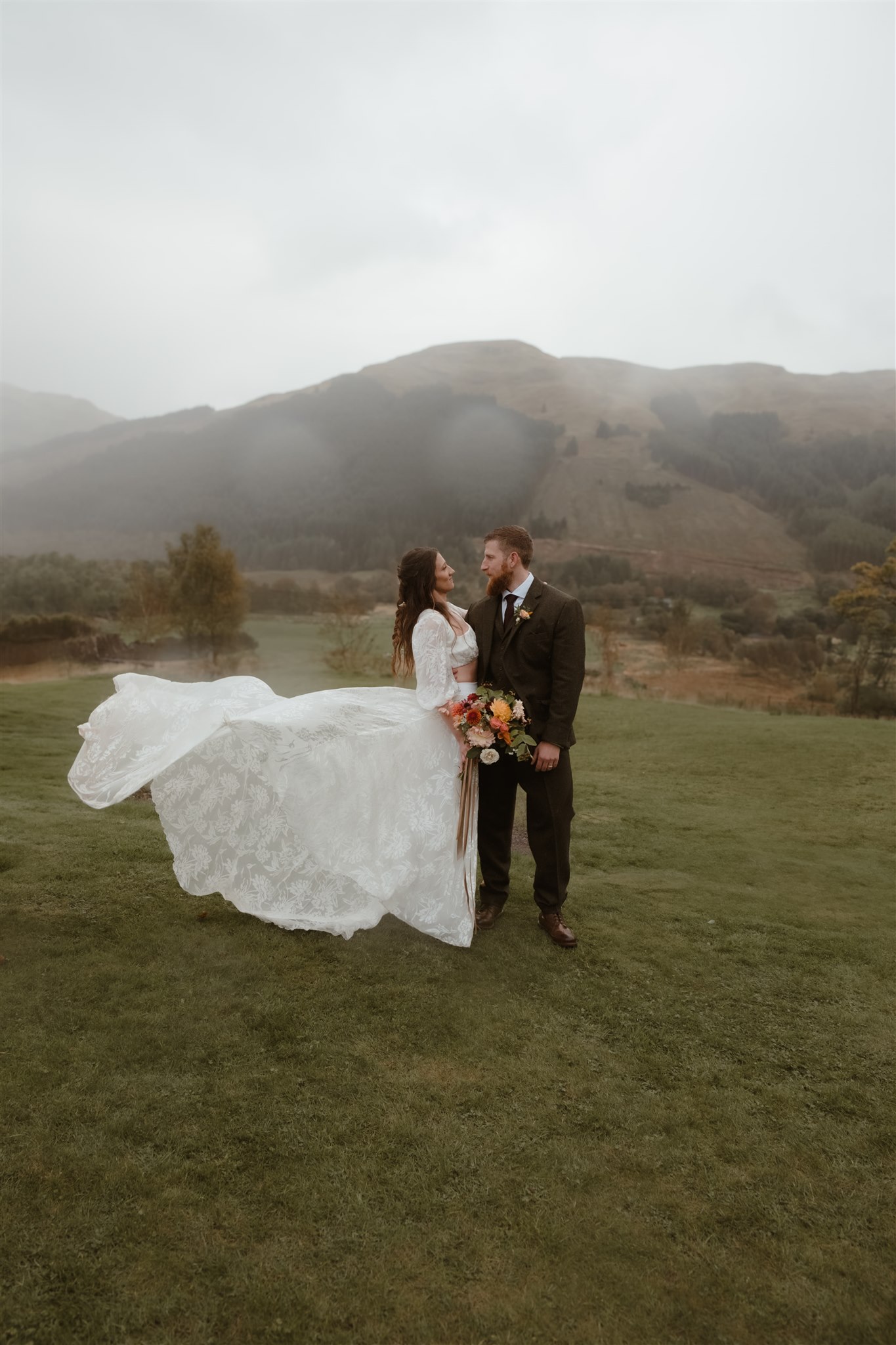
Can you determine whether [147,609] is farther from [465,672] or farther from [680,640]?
[465,672]

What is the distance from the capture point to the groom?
453 centimetres

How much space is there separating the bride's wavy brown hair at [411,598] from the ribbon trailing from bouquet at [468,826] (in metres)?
0.75

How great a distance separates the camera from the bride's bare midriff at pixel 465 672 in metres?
4.70

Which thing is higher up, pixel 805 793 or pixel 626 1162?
pixel 626 1162

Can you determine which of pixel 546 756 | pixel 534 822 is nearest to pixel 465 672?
pixel 546 756

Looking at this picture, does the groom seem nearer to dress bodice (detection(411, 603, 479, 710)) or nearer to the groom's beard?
the groom's beard

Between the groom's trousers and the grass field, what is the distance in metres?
0.35

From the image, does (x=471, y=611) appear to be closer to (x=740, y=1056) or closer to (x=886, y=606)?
(x=740, y=1056)

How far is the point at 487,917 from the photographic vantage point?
4.82 metres

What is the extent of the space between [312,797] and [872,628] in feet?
79.2

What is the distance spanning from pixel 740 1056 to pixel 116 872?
418 cm

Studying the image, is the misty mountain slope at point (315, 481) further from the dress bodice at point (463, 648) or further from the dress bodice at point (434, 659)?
the dress bodice at point (434, 659)

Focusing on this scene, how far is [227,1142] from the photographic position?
275cm

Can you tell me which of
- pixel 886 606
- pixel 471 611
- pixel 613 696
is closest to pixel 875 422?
pixel 886 606
